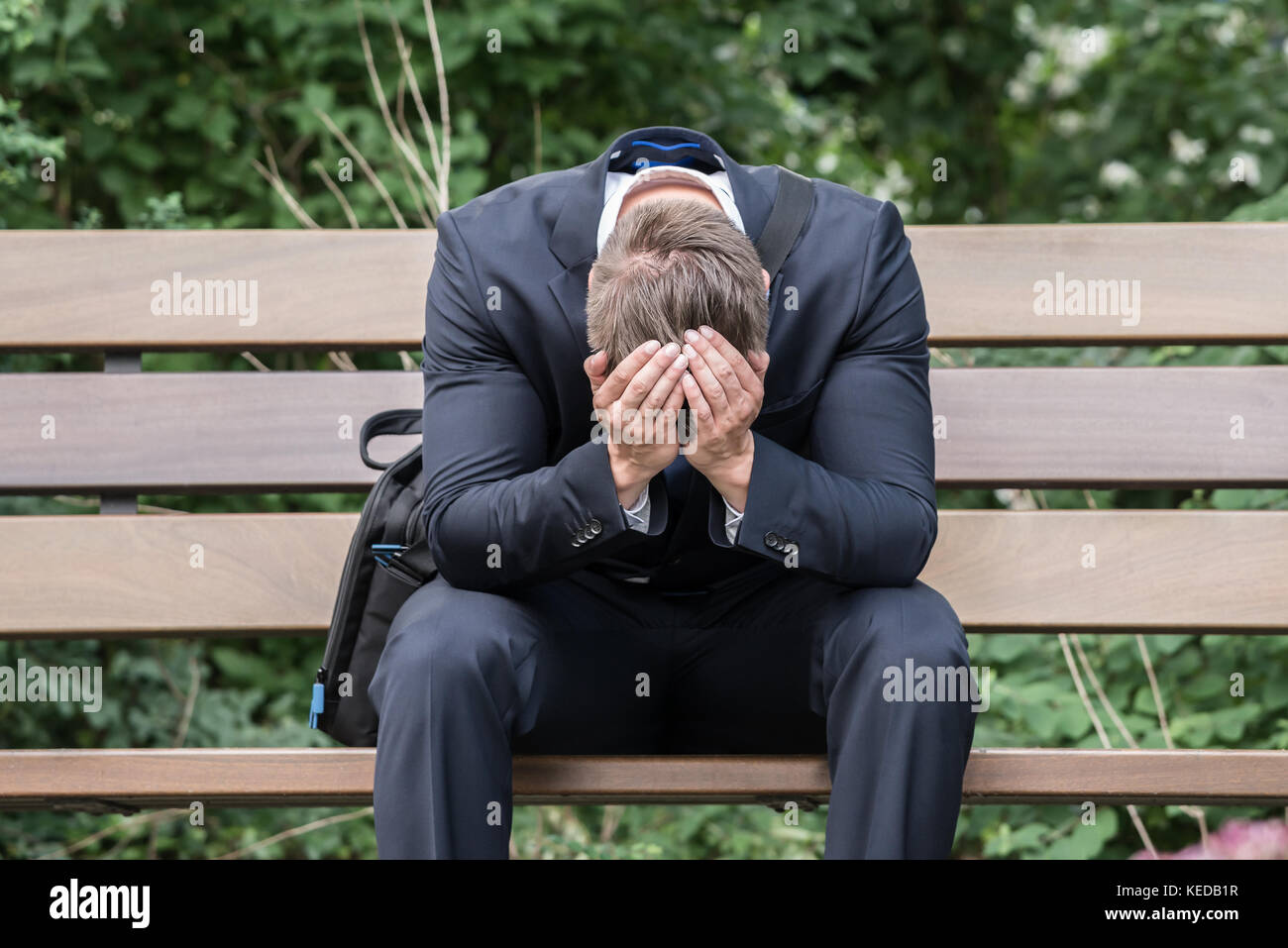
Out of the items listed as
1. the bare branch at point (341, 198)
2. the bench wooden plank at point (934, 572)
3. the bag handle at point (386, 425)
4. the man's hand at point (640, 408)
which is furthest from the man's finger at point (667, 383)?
the bare branch at point (341, 198)

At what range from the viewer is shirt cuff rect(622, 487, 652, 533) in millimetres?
1990

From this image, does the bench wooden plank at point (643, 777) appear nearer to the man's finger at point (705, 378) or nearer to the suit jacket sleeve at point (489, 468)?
the suit jacket sleeve at point (489, 468)

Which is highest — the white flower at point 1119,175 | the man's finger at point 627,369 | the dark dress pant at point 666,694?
the white flower at point 1119,175

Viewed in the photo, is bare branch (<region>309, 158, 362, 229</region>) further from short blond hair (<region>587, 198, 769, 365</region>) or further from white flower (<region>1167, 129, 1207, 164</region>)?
white flower (<region>1167, 129, 1207, 164</region>)

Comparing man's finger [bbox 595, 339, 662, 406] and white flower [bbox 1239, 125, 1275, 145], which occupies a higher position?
white flower [bbox 1239, 125, 1275, 145]

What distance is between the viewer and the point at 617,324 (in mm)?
1924

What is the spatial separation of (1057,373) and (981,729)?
901mm

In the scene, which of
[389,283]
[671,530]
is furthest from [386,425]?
[671,530]

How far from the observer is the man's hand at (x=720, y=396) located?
187 centimetres

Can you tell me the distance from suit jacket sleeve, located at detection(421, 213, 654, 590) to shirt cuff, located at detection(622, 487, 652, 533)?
0.05 feet

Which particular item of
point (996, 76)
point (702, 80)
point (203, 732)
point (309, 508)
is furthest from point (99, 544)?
point (996, 76)

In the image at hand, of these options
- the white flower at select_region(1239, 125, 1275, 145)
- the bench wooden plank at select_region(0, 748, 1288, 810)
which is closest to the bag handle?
the bench wooden plank at select_region(0, 748, 1288, 810)

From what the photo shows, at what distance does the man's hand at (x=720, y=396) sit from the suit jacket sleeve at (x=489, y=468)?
15 cm

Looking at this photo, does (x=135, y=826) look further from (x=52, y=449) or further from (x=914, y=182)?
(x=914, y=182)
